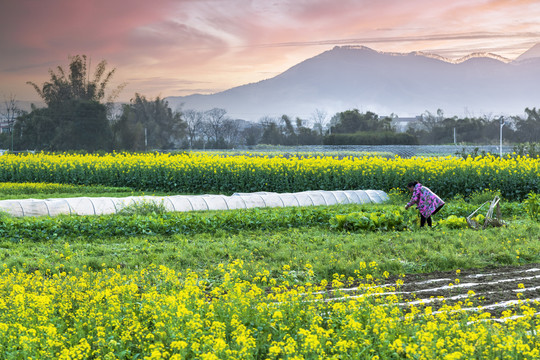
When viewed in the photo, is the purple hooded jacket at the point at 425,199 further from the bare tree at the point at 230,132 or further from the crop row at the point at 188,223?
the bare tree at the point at 230,132

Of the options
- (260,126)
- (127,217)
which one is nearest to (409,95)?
(260,126)

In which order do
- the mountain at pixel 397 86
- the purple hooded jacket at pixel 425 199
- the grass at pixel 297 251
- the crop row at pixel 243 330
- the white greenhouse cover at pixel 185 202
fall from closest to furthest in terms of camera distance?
the crop row at pixel 243 330
the grass at pixel 297 251
the purple hooded jacket at pixel 425 199
the white greenhouse cover at pixel 185 202
the mountain at pixel 397 86

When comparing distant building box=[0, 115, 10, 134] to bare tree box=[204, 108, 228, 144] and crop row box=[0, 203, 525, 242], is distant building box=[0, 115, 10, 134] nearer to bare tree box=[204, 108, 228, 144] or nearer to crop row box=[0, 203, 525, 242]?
bare tree box=[204, 108, 228, 144]

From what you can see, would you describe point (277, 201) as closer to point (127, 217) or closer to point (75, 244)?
point (127, 217)

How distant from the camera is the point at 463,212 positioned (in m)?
15.0

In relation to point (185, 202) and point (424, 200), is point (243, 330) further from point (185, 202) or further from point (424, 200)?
point (185, 202)

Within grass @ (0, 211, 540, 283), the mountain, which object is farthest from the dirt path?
the mountain

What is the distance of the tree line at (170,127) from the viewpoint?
47.5 m

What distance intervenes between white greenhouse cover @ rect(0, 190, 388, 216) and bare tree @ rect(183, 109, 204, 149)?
3554 centimetres

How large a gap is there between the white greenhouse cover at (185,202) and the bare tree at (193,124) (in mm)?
35536

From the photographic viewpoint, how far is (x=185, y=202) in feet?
51.9

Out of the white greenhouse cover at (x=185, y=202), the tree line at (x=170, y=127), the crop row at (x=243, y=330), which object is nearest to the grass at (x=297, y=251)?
the crop row at (x=243, y=330)

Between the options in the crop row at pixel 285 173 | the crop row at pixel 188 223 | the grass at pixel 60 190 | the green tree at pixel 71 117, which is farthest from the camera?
the green tree at pixel 71 117

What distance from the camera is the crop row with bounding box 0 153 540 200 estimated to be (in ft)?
63.6
